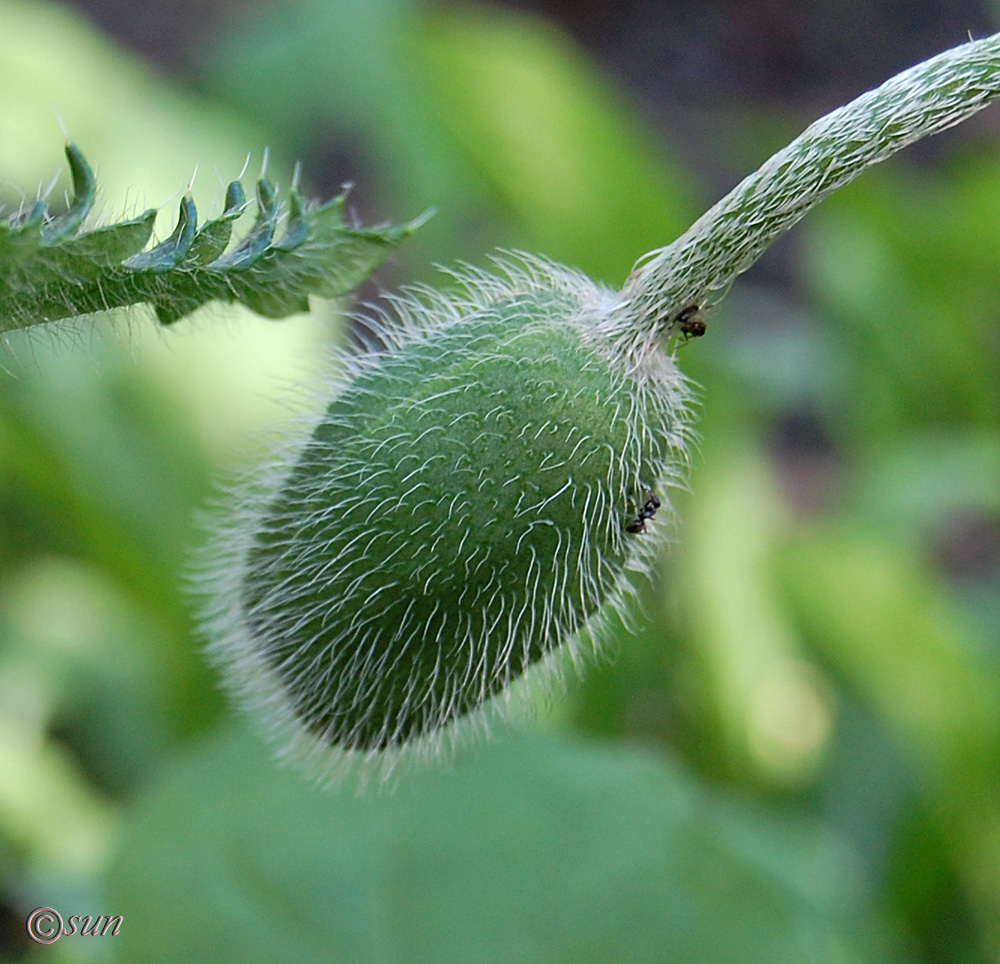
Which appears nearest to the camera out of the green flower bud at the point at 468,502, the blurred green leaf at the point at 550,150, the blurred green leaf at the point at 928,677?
the green flower bud at the point at 468,502

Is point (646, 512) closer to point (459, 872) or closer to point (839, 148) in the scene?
point (839, 148)

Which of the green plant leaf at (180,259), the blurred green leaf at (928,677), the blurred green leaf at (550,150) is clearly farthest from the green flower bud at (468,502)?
the blurred green leaf at (550,150)

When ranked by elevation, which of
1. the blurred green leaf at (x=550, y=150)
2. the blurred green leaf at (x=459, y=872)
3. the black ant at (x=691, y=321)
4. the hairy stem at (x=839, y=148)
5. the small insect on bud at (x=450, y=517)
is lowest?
the blurred green leaf at (x=459, y=872)

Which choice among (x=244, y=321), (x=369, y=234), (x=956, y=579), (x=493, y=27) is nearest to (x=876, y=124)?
(x=369, y=234)

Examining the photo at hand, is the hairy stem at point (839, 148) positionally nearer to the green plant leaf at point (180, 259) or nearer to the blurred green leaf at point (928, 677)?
the green plant leaf at point (180, 259)

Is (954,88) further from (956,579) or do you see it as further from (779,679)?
(956,579)

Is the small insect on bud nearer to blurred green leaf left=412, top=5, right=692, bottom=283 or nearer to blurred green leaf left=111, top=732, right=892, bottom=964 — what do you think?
blurred green leaf left=111, top=732, right=892, bottom=964

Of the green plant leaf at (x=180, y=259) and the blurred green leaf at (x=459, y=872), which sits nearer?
the green plant leaf at (x=180, y=259)
